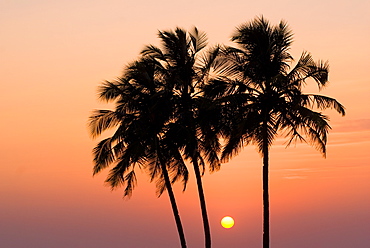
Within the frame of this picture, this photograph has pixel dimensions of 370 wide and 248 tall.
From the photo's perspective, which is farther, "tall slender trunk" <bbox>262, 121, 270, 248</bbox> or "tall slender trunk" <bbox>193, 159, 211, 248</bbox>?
"tall slender trunk" <bbox>193, 159, 211, 248</bbox>

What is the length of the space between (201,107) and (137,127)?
4410mm

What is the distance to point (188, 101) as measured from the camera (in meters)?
57.9

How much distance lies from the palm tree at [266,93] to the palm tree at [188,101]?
7.88 feet

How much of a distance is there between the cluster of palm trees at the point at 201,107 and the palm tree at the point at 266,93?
0.06 meters

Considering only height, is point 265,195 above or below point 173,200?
below

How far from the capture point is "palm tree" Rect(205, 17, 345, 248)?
2090 inches

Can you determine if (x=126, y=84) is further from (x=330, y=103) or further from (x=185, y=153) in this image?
(x=330, y=103)

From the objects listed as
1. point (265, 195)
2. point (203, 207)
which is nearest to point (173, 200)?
point (203, 207)

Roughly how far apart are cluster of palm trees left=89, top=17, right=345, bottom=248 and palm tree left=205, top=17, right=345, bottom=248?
0.06 metres

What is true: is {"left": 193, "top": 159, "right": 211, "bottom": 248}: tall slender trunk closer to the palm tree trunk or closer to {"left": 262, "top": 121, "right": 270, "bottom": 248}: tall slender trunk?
the palm tree trunk

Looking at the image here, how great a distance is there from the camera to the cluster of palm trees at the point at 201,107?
5356 centimetres

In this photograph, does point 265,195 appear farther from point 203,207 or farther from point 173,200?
point 173,200

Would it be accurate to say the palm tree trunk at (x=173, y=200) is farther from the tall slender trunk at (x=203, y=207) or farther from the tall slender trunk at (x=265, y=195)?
the tall slender trunk at (x=265, y=195)

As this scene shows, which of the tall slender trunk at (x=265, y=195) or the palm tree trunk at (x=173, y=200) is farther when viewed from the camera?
the palm tree trunk at (x=173, y=200)
